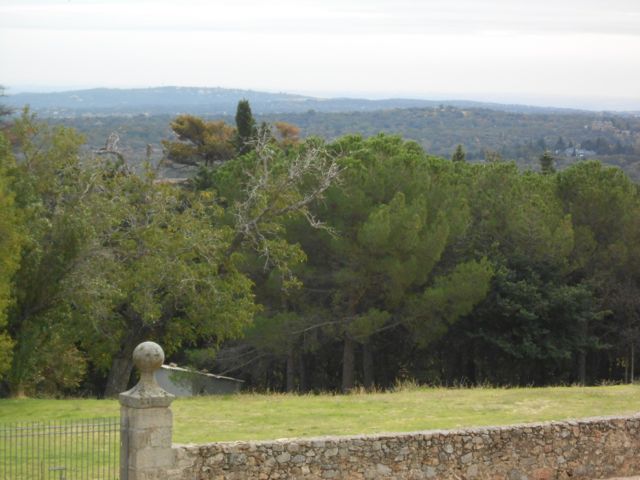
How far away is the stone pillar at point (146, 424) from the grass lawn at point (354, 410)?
387 cm

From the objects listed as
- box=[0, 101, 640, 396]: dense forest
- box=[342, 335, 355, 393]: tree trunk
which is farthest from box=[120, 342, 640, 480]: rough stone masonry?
box=[342, 335, 355, 393]: tree trunk

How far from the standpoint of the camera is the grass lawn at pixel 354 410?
729 inches

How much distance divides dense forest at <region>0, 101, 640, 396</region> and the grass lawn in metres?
3.25

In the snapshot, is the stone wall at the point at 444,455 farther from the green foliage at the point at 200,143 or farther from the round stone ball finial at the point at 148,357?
the green foliage at the point at 200,143

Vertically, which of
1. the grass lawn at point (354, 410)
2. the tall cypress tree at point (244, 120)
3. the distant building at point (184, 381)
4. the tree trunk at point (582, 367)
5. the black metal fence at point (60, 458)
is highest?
the tall cypress tree at point (244, 120)

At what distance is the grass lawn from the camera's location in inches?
729

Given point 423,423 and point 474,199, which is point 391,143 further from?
point 423,423

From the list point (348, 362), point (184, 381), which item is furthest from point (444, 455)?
point (348, 362)

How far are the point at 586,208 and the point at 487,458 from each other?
24.5 m

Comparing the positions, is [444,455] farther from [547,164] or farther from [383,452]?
[547,164]

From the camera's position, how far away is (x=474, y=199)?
129 ft

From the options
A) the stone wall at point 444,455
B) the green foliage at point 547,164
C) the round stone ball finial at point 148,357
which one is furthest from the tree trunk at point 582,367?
the round stone ball finial at point 148,357

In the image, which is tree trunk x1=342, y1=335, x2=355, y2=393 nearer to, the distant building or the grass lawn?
the distant building

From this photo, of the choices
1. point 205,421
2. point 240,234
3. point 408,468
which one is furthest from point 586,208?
point 408,468
